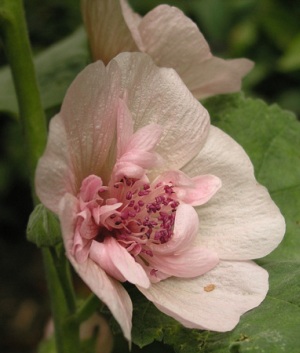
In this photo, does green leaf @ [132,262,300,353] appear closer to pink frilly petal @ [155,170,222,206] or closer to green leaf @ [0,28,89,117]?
pink frilly petal @ [155,170,222,206]

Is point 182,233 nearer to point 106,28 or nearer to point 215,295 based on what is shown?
point 215,295

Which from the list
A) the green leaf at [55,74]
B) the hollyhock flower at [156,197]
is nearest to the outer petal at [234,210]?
the hollyhock flower at [156,197]

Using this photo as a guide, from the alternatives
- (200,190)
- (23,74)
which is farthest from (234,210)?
(23,74)

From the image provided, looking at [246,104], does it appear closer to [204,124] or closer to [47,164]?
[204,124]

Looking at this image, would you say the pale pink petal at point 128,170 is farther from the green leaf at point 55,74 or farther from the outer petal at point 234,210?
the green leaf at point 55,74

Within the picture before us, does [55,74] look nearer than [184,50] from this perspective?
No

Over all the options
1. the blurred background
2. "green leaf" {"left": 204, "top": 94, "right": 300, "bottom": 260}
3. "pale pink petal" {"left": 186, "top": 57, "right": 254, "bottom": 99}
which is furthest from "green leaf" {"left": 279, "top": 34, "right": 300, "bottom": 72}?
"pale pink petal" {"left": 186, "top": 57, "right": 254, "bottom": 99}

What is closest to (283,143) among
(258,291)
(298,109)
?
(258,291)

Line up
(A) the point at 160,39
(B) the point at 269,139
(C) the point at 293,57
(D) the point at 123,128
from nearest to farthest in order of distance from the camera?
(D) the point at 123,128 → (A) the point at 160,39 → (B) the point at 269,139 → (C) the point at 293,57
